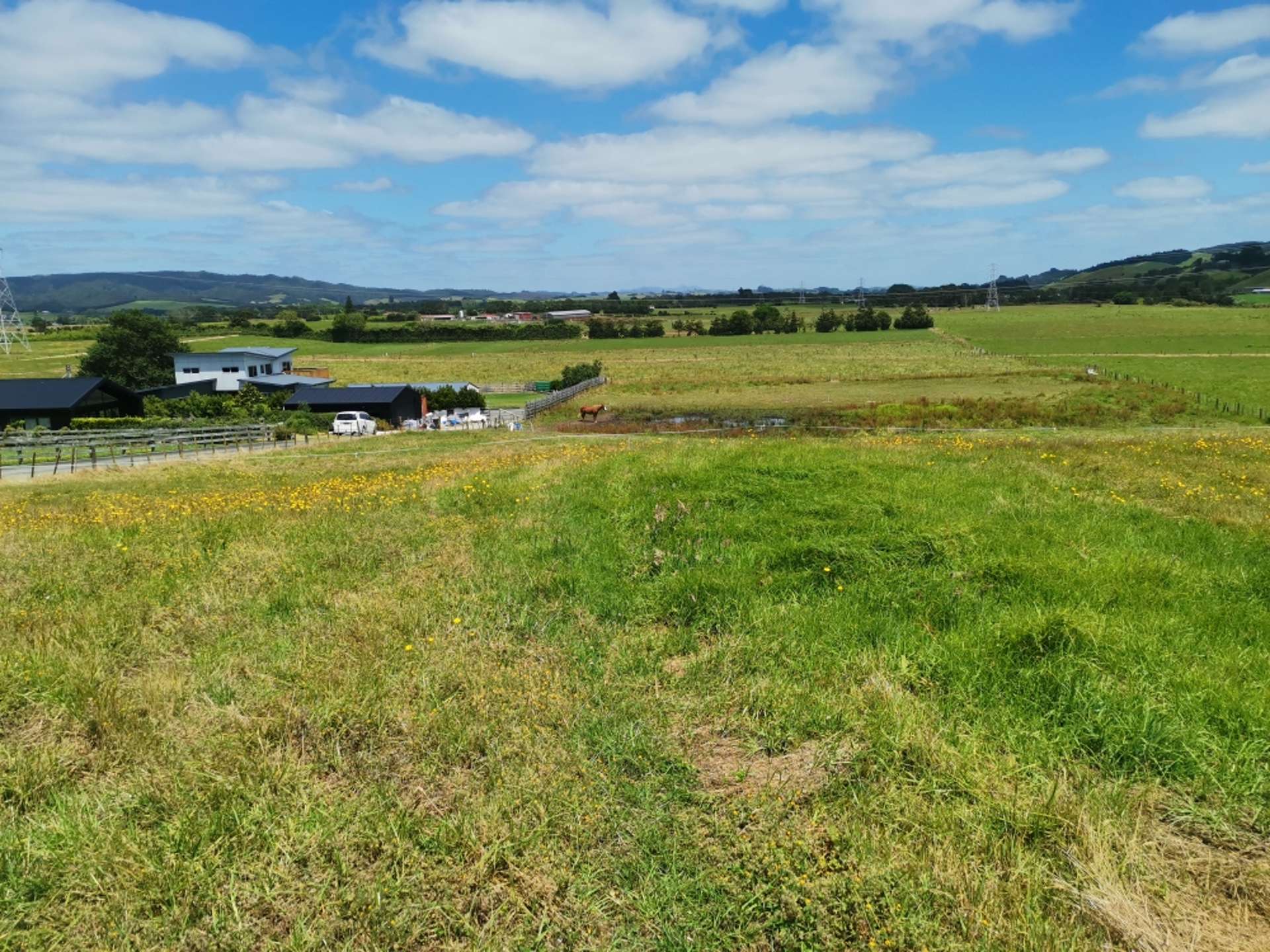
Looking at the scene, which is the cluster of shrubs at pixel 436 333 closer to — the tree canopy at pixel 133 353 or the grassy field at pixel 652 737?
the tree canopy at pixel 133 353

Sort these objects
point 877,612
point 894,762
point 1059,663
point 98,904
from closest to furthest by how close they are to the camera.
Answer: point 98,904, point 894,762, point 1059,663, point 877,612

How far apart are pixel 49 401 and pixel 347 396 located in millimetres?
21123

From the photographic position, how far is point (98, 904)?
141 inches

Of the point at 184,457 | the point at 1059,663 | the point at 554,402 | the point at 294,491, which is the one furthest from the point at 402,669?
the point at 554,402

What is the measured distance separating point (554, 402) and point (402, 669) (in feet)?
197

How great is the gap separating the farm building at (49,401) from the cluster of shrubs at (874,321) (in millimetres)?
128727

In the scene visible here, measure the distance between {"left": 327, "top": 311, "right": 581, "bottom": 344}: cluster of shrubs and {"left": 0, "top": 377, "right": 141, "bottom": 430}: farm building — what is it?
9662 centimetres

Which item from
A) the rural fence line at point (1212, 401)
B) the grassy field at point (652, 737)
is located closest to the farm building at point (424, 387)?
the grassy field at point (652, 737)

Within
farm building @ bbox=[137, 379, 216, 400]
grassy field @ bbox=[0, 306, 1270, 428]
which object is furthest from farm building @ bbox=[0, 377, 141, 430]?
grassy field @ bbox=[0, 306, 1270, 428]

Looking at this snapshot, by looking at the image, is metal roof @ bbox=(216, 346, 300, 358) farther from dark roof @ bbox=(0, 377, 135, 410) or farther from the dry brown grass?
the dry brown grass

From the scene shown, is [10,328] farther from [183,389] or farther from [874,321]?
[874,321]

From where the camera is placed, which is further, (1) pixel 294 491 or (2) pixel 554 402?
(2) pixel 554 402

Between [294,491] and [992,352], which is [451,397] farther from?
[992,352]

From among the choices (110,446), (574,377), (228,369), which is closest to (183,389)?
(228,369)
